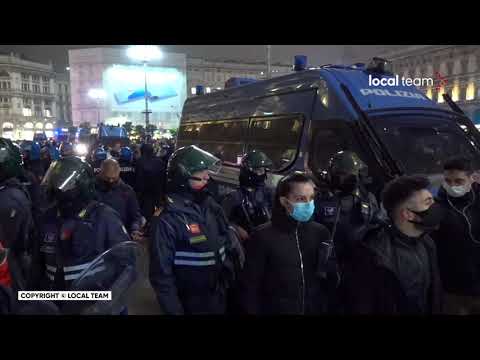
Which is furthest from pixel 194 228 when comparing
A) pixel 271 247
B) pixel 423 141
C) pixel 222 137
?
pixel 222 137

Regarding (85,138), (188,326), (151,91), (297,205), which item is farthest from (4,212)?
(151,91)

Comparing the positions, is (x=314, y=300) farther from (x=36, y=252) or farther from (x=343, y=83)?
(x=343, y=83)

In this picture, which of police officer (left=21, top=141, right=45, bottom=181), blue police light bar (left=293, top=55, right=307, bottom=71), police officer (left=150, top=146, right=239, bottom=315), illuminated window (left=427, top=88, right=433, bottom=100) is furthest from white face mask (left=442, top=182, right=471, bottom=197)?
police officer (left=21, top=141, right=45, bottom=181)

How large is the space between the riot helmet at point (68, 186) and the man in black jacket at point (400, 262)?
1698 mm

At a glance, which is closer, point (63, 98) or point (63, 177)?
point (63, 177)

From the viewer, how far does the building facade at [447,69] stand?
542cm

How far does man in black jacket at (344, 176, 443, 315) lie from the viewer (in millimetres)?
2094

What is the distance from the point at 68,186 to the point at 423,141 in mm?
4248

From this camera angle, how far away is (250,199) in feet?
13.6

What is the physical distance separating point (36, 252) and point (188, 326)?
1.22 m

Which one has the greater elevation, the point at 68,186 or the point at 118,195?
the point at 68,186

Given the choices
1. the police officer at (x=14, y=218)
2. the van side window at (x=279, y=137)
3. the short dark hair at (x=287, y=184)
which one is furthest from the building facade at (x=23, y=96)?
the short dark hair at (x=287, y=184)

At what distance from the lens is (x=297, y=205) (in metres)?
2.41

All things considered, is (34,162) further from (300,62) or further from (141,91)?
(141,91)
